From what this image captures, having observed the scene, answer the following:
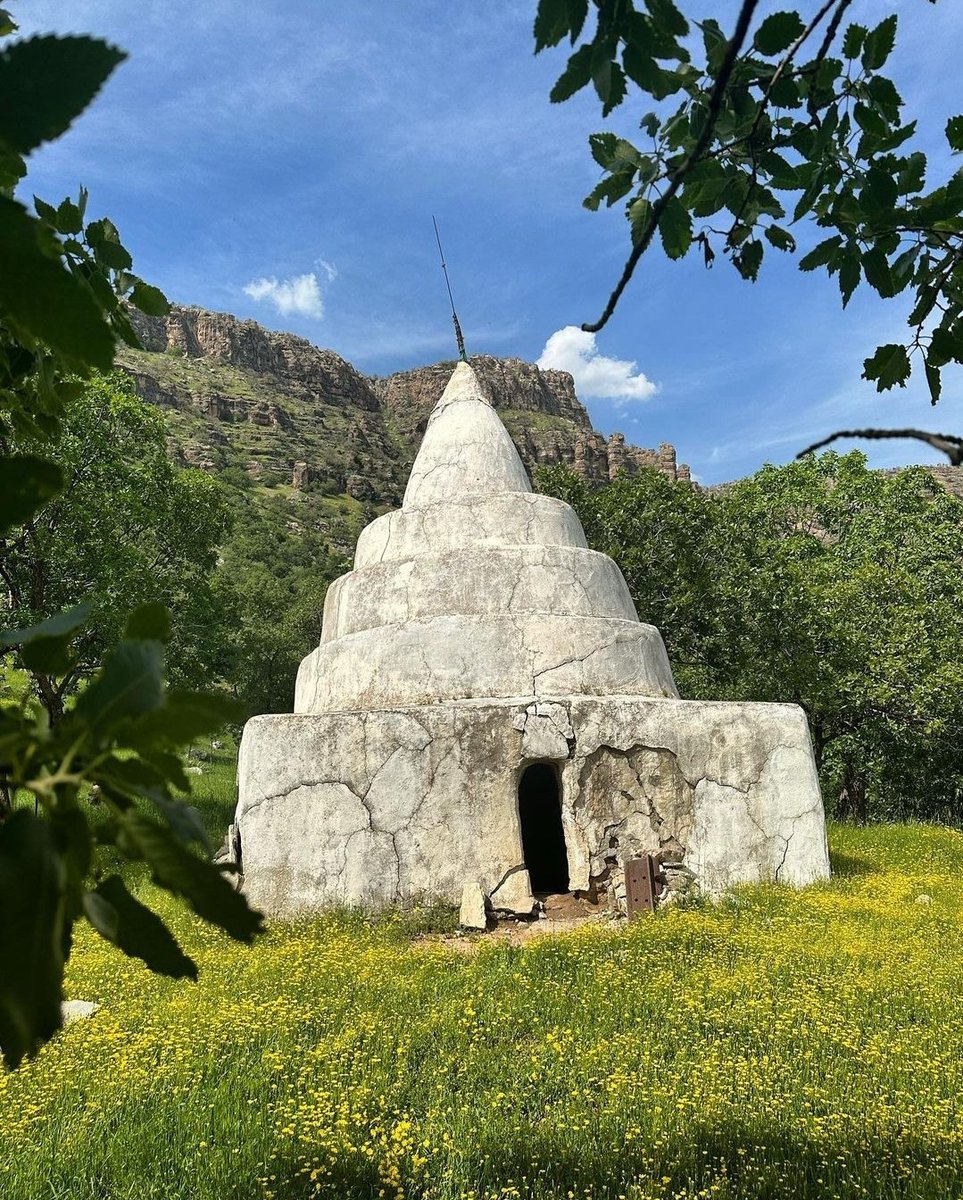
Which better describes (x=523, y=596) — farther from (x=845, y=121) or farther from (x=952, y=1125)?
(x=845, y=121)

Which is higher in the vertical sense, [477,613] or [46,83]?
[477,613]

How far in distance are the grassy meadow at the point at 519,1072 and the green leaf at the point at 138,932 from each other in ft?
9.59

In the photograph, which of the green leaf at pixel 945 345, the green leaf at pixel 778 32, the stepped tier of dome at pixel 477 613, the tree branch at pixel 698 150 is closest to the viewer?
the tree branch at pixel 698 150

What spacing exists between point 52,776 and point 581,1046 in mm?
4514

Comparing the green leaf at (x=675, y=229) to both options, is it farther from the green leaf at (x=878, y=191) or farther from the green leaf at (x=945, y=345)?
the green leaf at (x=945, y=345)

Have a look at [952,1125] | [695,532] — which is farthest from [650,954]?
[695,532]

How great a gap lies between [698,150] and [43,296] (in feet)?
4.23

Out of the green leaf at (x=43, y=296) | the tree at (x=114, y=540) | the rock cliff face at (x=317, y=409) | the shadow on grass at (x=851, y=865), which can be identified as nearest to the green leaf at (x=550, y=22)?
the green leaf at (x=43, y=296)

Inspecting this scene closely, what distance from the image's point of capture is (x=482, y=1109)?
143 inches

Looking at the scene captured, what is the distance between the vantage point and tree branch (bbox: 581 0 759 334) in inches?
47.3

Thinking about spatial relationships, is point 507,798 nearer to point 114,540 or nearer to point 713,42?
point 713,42

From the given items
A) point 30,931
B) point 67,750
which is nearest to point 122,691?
point 67,750

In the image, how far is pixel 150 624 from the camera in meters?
0.65

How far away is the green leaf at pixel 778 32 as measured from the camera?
1651 millimetres
